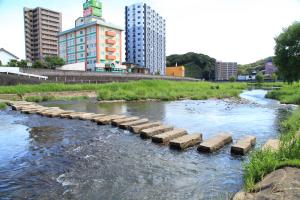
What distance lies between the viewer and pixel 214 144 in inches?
361

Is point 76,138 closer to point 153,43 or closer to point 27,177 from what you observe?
point 27,177

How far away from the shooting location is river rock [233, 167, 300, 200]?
4.62 meters

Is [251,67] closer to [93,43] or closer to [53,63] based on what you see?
[93,43]

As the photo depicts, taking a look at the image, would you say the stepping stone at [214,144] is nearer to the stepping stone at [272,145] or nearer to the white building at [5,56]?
the stepping stone at [272,145]

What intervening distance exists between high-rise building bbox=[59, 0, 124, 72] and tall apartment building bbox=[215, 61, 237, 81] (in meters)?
66.1

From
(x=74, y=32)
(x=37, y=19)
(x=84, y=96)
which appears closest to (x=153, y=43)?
(x=74, y=32)

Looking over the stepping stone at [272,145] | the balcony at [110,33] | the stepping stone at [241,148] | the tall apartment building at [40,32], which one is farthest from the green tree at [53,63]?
the stepping stone at [272,145]

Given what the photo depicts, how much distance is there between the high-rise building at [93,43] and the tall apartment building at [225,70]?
217 ft

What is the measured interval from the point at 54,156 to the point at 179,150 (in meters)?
4.04

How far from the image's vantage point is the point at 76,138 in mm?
11180

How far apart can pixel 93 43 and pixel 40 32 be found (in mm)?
47354

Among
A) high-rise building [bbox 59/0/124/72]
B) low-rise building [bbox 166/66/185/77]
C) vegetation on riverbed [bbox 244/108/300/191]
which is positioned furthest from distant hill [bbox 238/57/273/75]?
vegetation on riverbed [bbox 244/108/300/191]

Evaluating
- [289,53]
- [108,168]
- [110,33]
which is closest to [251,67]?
[110,33]

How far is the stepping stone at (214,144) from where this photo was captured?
8.88 metres
